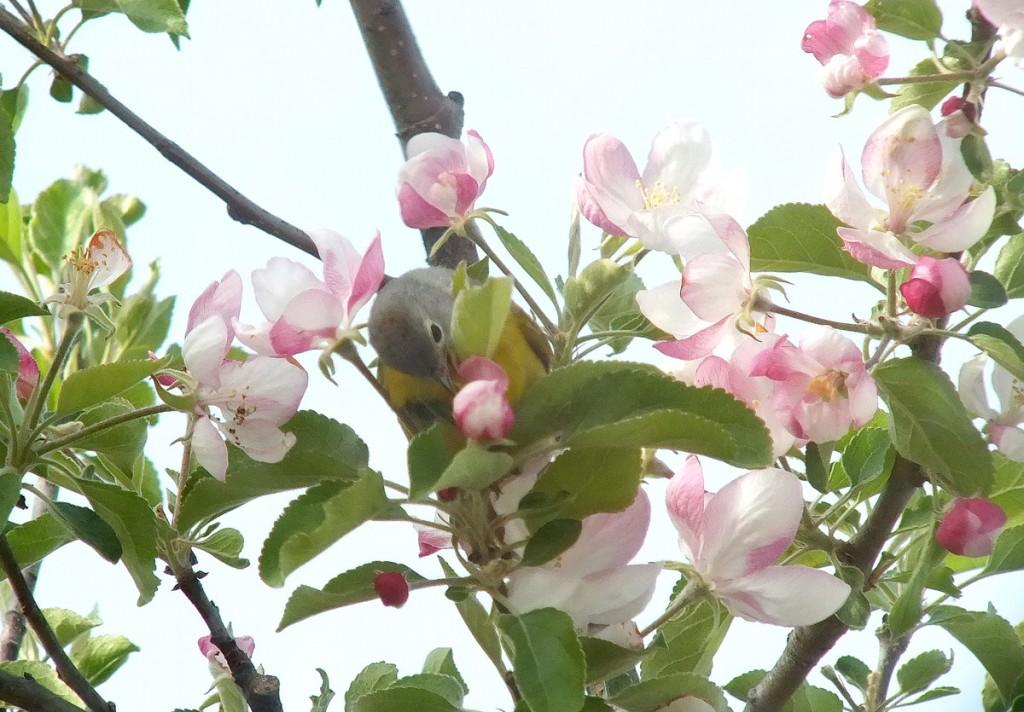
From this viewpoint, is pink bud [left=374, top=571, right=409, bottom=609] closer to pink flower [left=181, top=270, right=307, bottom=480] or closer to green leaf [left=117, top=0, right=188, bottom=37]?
pink flower [left=181, top=270, right=307, bottom=480]

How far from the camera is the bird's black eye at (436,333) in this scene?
85.0 inches

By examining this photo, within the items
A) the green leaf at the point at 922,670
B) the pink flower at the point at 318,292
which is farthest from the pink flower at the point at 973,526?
the pink flower at the point at 318,292

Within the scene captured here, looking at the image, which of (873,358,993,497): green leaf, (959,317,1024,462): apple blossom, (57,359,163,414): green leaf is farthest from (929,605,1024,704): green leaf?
(57,359,163,414): green leaf

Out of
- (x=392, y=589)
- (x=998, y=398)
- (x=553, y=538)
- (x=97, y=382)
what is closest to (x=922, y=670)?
(x=998, y=398)

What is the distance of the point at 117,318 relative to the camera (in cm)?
271

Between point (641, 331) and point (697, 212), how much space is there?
0.21m

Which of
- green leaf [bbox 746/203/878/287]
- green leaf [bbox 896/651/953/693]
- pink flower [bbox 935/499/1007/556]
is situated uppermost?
green leaf [bbox 746/203/878/287]

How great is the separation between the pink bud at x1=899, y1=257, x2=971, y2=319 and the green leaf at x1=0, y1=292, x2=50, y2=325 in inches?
43.6

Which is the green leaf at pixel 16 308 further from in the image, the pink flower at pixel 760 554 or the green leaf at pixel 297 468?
the pink flower at pixel 760 554

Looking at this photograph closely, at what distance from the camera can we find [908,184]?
4.99ft

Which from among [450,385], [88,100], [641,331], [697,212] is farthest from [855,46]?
[88,100]

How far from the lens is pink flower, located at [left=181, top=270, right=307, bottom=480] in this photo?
143 centimetres

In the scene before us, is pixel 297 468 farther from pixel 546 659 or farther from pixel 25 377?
pixel 25 377

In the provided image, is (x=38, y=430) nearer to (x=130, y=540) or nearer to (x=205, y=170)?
(x=130, y=540)
